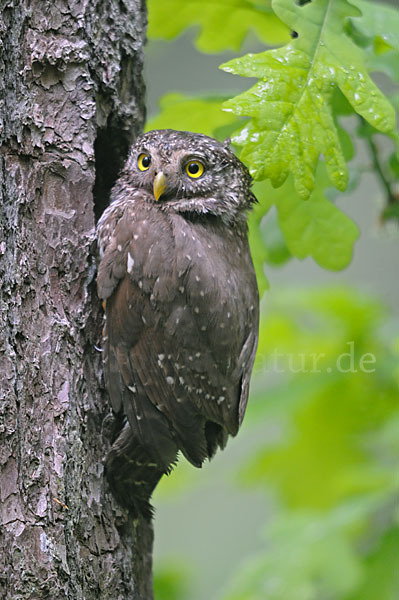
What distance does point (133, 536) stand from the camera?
2057mm

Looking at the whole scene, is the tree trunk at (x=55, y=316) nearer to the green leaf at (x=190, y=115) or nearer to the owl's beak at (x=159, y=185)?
the owl's beak at (x=159, y=185)

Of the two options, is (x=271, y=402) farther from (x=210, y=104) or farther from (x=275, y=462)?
(x=210, y=104)

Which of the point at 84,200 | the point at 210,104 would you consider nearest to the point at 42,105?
the point at 84,200

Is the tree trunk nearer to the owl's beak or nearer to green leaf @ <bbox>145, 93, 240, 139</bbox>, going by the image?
the owl's beak

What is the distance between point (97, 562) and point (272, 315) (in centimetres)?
194

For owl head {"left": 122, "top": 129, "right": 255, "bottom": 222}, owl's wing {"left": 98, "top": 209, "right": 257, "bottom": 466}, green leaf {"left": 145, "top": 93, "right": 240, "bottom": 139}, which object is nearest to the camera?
owl's wing {"left": 98, "top": 209, "right": 257, "bottom": 466}

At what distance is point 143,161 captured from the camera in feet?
7.36

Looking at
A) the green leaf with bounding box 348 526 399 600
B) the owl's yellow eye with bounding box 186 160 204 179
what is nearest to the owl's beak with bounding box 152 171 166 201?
the owl's yellow eye with bounding box 186 160 204 179

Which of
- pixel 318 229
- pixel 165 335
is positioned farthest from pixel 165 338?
pixel 318 229

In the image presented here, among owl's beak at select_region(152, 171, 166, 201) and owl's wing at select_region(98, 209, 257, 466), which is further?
owl's beak at select_region(152, 171, 166, 201)

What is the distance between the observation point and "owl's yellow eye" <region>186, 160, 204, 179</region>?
7.34ft

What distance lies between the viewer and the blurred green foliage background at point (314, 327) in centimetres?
182

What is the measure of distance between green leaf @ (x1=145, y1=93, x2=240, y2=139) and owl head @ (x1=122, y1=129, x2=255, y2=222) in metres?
0.26

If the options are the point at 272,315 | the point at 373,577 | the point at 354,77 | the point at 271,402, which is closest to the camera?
the point at 354,77
